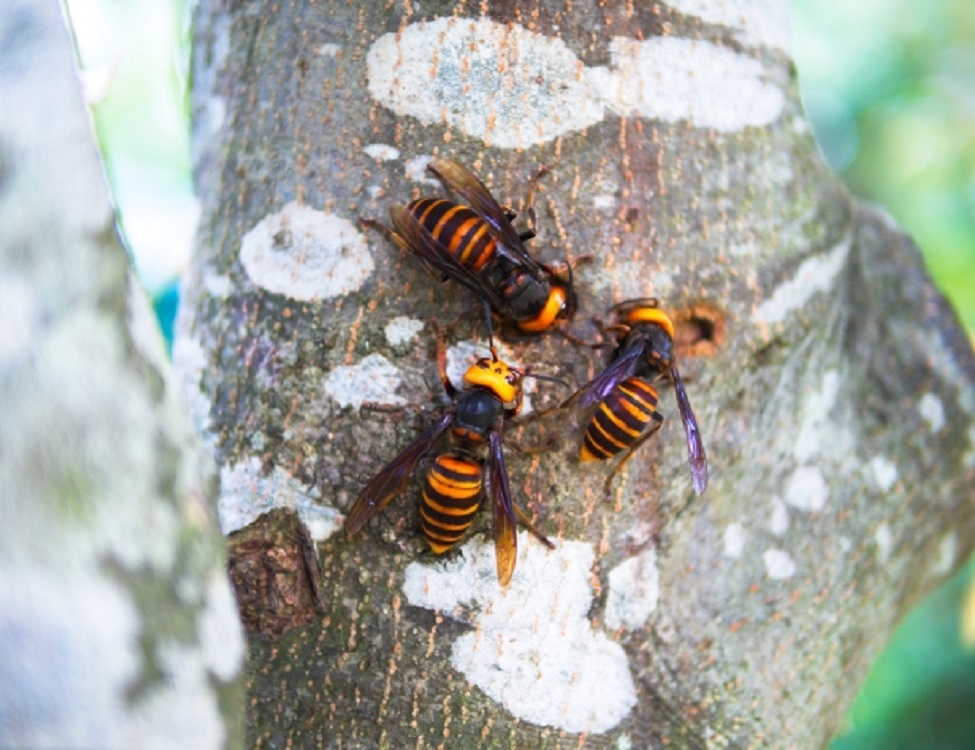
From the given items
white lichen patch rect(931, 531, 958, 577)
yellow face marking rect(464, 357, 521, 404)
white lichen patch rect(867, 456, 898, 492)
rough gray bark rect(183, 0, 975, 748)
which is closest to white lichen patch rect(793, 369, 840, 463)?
rough gray bark rect(183, 0, 975, 748)

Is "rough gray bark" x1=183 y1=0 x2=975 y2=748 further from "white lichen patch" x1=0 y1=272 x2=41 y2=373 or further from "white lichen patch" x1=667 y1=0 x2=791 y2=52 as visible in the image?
"white lichen patch" x1=0 y1=272 x2=41 y2=373

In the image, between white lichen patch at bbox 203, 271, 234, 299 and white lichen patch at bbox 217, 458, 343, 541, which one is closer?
white lichen patch at bbox 217, 458, 343, 541

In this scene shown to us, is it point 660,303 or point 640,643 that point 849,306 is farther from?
point 640,643

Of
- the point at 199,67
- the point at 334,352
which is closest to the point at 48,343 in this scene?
the point at 334,352


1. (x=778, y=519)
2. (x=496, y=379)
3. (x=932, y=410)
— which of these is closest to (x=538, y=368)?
(x=496, y=379)

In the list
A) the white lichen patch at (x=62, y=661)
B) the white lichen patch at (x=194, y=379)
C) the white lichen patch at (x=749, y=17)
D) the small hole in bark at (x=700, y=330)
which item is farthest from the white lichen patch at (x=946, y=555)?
the white lichen patch at (x=62, y=661)

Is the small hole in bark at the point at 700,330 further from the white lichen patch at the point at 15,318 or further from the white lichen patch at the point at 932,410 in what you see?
Result: the white lichen patch at the point at 15,318

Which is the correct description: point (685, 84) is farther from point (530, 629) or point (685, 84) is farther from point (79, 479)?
point (79, 479)
